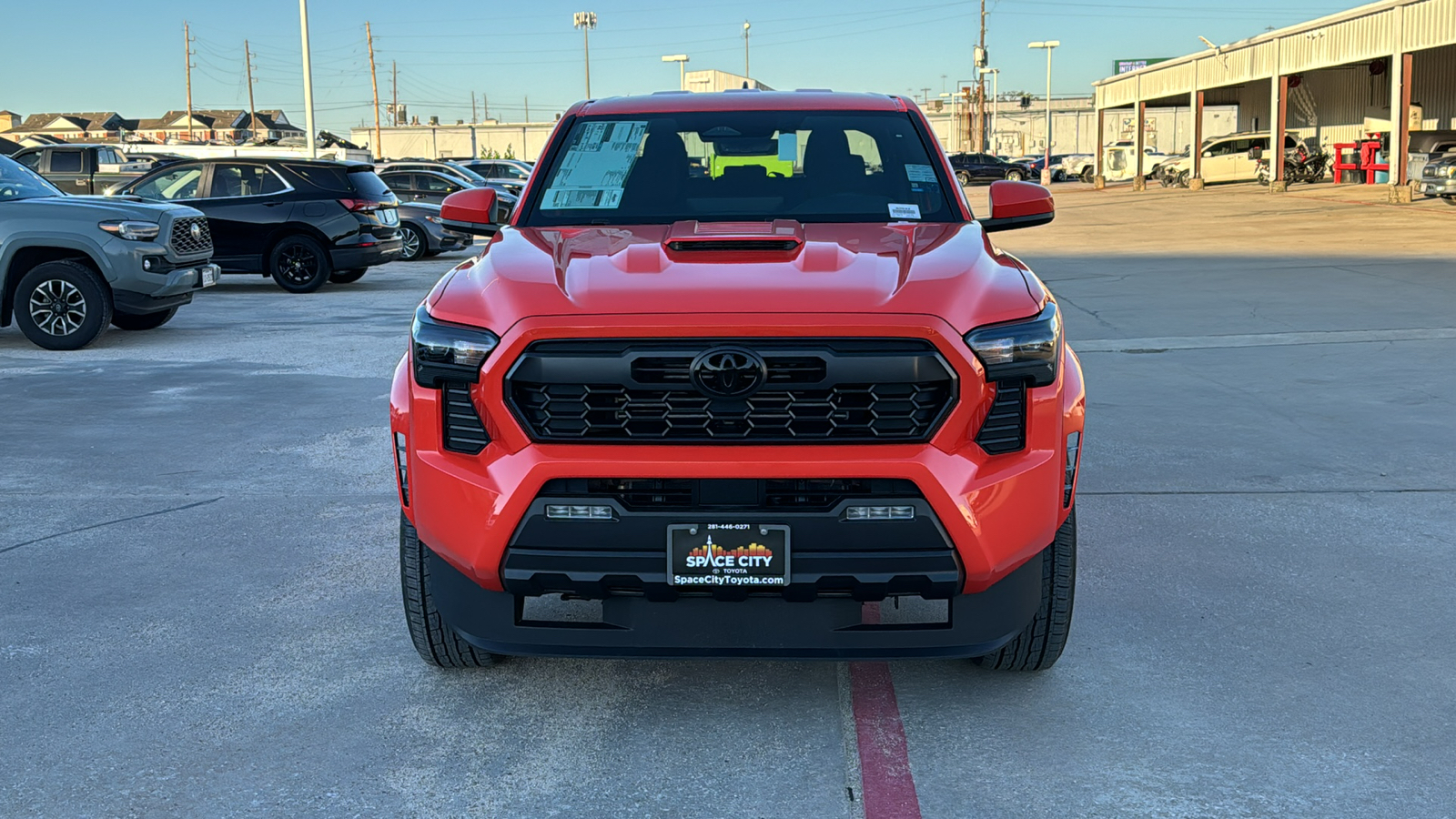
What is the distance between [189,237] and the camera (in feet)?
40.5

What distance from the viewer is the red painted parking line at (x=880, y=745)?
3256mm

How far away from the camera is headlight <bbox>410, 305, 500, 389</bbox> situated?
3436 mm

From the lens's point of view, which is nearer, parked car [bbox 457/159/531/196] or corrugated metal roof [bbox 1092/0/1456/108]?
parked car [bbox 457/159/531/196]

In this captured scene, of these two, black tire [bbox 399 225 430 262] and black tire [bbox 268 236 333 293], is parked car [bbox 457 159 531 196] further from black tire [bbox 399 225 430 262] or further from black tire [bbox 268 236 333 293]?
black tire [bbox 268 236 333 293]

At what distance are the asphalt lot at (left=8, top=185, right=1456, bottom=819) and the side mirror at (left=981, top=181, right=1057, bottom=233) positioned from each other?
1.32 metres

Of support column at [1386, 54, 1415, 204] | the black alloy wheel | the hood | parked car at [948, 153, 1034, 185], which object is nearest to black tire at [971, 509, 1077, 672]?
the hood

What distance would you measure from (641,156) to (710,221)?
1.88 feet

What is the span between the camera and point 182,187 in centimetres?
1731

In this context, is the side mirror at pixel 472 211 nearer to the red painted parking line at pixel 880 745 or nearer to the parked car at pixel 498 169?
the red painted parking line at pixel 880 745

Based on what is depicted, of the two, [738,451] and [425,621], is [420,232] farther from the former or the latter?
[738,451]

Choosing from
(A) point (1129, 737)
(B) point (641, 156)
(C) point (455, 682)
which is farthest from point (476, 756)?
(B) point (641, 156)

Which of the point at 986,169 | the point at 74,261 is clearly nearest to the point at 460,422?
the point at 74,261

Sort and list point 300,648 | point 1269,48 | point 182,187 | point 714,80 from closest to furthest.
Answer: point 300,648 → point 182,187 → point 1269,48 → point 714,80

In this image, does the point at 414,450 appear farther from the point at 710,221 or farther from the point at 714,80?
the point at 714,80
